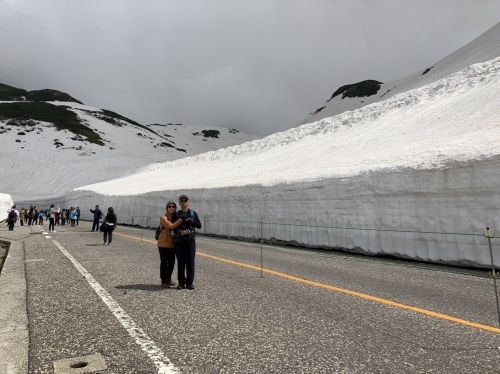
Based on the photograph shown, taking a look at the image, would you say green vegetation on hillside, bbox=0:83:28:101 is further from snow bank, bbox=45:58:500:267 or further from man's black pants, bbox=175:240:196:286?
man's black pants, bbox=175:240:196:286

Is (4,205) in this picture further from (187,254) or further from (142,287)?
(187,254)

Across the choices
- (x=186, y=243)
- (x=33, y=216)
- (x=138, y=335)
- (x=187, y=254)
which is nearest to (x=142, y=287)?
(x=187, y=254)

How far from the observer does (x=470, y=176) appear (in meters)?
10.4

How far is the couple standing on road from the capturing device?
6457 mm

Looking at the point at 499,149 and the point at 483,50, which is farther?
the point at 483,50

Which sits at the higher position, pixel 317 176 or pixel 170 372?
pixel 317 176

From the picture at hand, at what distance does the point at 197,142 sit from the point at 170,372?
163394mm

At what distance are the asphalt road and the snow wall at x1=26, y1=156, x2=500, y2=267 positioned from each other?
7.63ft

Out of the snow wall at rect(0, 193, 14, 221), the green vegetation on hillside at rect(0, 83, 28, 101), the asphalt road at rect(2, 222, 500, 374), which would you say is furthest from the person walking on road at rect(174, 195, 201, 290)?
the green vegetation on hillside at rect(0, 83, 28, 101)

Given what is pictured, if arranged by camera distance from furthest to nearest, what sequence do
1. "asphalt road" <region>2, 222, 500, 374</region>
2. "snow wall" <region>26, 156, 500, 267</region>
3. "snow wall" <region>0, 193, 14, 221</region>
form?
1. "snow wall" <region>0, 193, 14, 221</region>
2. "snow wall" <region>26, 156, 500, 267</region>
3. "asphalt road" <region>2, 222, 500, 374</region>

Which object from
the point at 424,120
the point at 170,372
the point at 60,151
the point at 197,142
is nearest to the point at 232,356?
the point at 170,372

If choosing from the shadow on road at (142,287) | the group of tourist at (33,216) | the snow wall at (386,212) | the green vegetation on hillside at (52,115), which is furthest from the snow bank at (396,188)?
the green vegetation on hillside at (52,115)

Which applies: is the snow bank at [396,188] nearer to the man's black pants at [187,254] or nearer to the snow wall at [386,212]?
the snow wall at [386,212]

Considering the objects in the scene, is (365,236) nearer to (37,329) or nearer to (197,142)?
(37,329)
